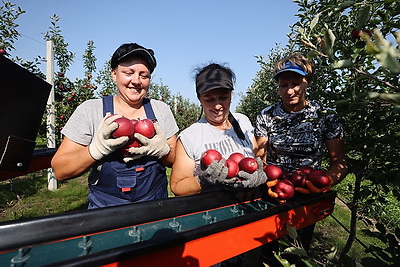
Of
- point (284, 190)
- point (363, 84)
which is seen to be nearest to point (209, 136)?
point (284, 190)

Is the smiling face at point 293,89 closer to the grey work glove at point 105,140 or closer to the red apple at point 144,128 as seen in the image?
the red apple at point 144,128

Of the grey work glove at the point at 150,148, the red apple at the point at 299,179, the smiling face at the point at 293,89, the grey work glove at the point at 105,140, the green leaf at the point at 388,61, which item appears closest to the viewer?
the green leaf at the point at 388,61

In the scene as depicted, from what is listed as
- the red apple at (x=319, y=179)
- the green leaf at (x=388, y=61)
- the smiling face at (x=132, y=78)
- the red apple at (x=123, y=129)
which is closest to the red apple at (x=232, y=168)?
the red apple at (x=319, y=179)

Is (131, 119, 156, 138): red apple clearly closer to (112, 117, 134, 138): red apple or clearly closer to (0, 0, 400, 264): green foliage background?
(112, 117, 134, 138): red apple

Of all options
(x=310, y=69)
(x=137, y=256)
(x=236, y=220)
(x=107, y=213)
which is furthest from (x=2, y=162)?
(x=310, y=69)

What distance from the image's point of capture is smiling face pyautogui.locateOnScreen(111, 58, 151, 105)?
5.16 ft

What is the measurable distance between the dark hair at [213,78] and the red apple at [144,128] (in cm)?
46

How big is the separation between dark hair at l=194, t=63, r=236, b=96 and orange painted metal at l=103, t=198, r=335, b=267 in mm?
945

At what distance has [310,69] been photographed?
5.91 ft

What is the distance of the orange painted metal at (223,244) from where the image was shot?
80cm

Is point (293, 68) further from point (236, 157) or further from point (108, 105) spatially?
point (108, 105)

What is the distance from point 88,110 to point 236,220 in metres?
1.14

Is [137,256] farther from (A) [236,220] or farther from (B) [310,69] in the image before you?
(B) [310,69]

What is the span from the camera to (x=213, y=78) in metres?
1.72
